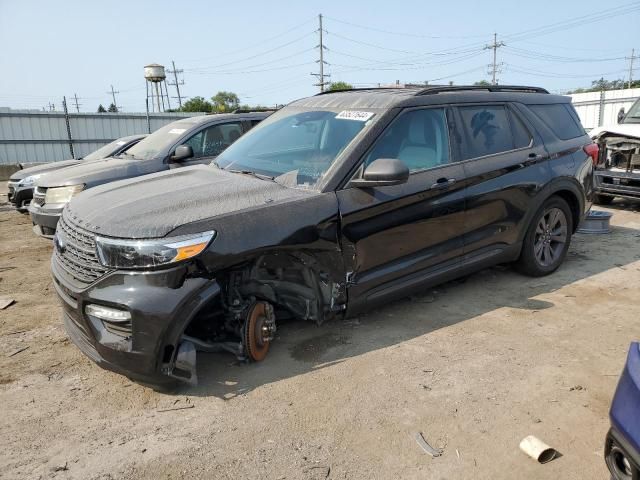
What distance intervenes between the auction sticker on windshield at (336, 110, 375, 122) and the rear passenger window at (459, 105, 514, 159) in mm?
981

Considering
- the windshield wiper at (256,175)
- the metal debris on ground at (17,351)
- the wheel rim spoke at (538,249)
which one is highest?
the windshield wiper at (256,175)

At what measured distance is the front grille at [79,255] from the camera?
305 cm

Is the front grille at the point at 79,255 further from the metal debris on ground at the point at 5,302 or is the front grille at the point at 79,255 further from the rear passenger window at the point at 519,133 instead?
the rear passenger window at the point at 519,133

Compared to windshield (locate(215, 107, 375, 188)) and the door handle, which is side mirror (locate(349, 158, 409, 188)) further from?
the door handle

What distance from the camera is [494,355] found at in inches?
143

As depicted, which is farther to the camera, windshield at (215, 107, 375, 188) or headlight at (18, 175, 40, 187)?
headlight at (18, 175, 40, 187)

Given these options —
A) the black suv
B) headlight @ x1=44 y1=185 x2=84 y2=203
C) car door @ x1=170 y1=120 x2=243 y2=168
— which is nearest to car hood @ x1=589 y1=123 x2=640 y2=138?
the black suv

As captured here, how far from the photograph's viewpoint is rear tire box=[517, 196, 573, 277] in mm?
4992

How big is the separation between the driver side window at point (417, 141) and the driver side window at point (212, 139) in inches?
156

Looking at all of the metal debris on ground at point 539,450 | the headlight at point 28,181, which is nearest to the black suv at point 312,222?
the metal debris on ground at point 539,450

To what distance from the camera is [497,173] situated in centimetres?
454

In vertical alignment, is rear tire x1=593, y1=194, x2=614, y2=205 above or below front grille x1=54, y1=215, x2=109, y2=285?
below

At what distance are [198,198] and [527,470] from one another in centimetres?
246

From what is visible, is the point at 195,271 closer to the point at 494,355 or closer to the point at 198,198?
the point at 198,198
